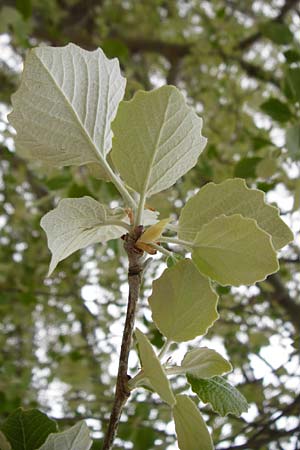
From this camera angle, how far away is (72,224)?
370 millimetres

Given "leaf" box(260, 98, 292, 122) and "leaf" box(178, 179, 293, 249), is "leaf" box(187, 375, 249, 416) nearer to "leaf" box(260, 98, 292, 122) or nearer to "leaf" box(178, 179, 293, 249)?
"leaf" box(178, 179, 293, 249)

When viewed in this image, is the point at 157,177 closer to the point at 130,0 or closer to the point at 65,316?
the point at 65,316

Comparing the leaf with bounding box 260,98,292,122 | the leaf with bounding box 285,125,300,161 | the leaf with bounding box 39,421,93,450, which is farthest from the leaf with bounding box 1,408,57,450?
the leaf with bounding box 260,98,292,122

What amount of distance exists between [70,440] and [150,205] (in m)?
0.49

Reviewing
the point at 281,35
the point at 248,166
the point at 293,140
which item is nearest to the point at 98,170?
the point at 293,140

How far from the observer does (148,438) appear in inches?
37.8

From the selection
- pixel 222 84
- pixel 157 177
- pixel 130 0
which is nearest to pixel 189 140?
pixel 157 177

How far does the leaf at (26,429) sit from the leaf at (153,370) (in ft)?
0.43

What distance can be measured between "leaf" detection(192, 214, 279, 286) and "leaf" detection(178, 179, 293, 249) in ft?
0.08

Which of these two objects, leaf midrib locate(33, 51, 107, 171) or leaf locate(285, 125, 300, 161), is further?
leaf locate(285, 125, 300, 161)

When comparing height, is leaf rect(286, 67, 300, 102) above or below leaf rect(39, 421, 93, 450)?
above

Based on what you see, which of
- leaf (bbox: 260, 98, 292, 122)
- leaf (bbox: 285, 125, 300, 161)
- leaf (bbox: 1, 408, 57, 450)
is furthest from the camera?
leaf (bbox: 260, 98, 292, 122)

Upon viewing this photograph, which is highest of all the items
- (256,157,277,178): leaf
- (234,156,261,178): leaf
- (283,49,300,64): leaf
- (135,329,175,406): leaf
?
(283,49,300,64): leaf

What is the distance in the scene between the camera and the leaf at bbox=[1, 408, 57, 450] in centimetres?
45
